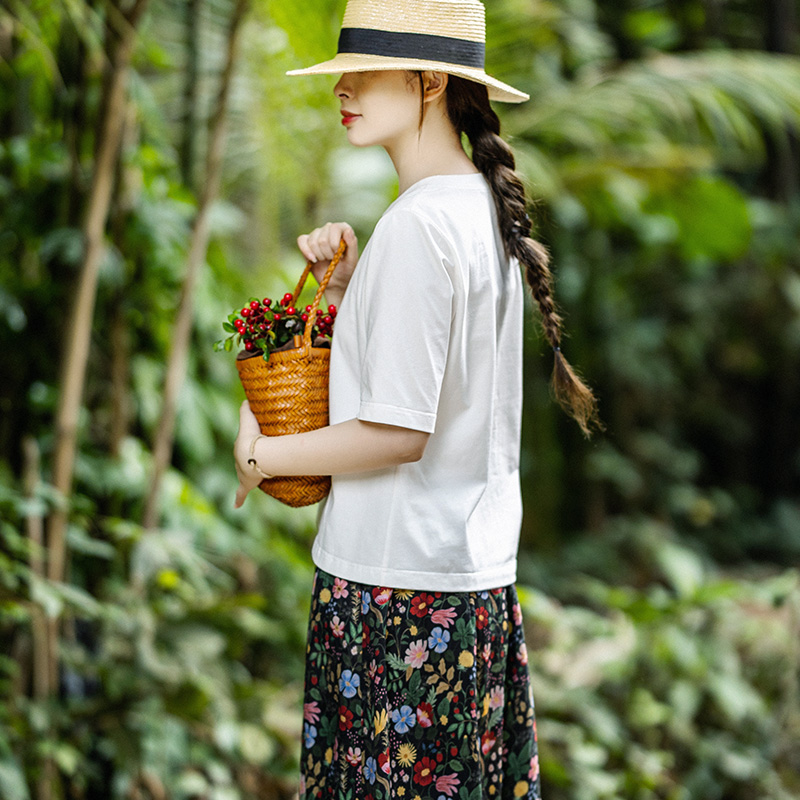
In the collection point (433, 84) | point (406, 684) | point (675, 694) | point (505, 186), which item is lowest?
point (675, 694)

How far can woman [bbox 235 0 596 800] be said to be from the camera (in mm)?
1094

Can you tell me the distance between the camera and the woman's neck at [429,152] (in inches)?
46.9

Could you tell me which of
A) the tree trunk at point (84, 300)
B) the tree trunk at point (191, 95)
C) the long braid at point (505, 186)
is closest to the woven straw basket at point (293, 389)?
the long braid at point (505, 186)

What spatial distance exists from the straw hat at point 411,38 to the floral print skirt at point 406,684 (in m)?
0.67

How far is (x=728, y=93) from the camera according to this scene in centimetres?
328

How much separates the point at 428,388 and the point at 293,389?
19 centimetres

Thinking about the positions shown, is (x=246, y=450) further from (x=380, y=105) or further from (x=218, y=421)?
(x=218, y=421)

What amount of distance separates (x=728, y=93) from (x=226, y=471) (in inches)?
89.6

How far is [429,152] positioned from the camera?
1.20 meters

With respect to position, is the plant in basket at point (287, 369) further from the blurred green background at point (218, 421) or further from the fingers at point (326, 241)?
the blurred green background at point (218, 421)

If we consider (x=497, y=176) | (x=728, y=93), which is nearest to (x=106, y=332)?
(x=497, y=176)

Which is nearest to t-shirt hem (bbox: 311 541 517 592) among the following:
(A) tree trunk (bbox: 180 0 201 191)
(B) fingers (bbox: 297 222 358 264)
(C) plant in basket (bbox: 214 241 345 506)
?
(C) plant in basket (bbox: 214 241 345 506)

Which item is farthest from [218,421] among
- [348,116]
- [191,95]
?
[348,116]

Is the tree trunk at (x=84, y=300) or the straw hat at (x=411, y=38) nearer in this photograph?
the straw hat at (x=411, y=38)
